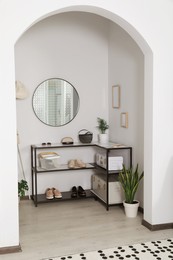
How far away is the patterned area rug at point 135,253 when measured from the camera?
3.16 m

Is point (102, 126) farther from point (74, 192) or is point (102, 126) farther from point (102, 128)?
point (74, 192)

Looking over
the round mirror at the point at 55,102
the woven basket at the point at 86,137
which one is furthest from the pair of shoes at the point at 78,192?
the round mirror at the point at 55,102

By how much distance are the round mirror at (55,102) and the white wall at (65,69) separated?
0.07 m

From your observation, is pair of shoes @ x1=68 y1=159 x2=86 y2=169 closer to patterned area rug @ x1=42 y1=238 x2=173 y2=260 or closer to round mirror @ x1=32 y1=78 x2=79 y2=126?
round mirror @ x1=32 y1=78 x2=79 y2=126

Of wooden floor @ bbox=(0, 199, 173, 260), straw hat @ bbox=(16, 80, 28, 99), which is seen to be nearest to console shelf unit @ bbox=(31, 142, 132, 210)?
wooden floor @ bbox=(0, 199, 173, 260)

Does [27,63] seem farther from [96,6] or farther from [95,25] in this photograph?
[96,6]

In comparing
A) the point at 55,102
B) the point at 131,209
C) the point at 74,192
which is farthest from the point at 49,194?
the point at 55,102

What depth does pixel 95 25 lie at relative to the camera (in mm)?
5215

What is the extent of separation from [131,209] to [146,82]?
1550mm

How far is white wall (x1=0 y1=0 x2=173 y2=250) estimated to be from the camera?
3184 mm

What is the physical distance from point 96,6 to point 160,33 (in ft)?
2.50

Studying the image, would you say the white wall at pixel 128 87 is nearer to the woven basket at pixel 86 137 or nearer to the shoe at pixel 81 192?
the woven basket at pixel 86 137

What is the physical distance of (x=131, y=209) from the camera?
4223mm

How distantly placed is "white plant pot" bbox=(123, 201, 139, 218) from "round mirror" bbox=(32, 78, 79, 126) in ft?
5.18
